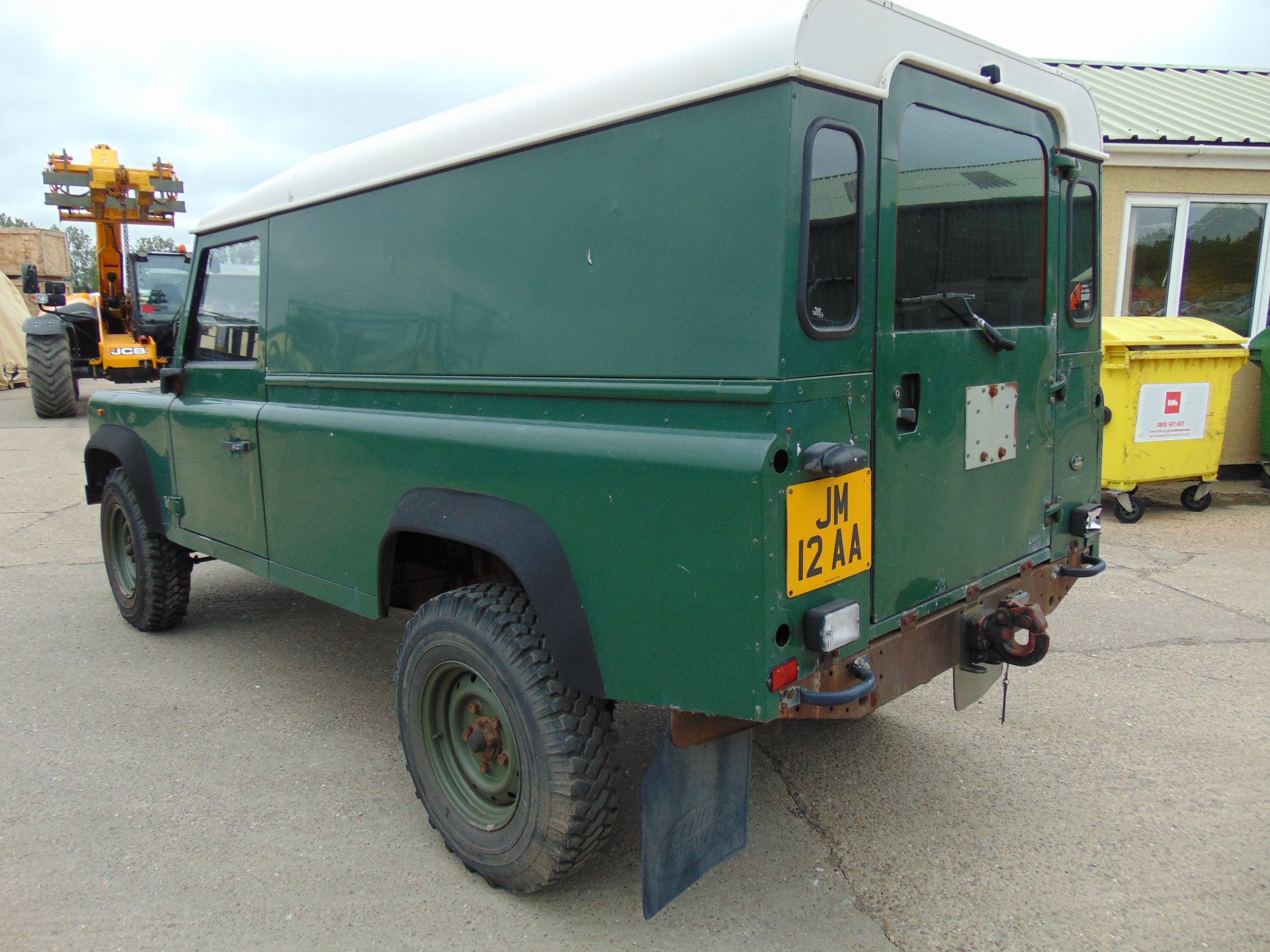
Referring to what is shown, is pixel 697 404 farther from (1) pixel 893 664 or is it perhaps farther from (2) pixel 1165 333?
(2) pixel 1165 333

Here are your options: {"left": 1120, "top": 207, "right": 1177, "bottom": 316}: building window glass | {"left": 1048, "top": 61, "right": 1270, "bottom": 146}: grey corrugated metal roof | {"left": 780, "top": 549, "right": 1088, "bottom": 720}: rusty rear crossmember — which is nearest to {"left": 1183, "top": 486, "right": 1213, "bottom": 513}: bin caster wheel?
{"left": 1120, "top": 207, "right": 1177, "bottom": 316}: building window glass

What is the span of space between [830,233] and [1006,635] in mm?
1353

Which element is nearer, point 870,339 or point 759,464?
point 759,464

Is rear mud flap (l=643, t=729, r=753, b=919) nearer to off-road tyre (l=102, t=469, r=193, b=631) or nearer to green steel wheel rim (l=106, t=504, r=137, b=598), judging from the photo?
off-road tyre (l=102, t=469, r=193, b=631)

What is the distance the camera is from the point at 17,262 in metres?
28.0

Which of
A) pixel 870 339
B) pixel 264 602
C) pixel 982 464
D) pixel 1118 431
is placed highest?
pixel 870 339

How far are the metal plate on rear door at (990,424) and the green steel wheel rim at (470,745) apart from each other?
161 cm

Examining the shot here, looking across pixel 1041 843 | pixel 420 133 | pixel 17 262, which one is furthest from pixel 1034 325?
pixel 17 262

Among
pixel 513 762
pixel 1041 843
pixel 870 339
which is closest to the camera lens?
pixel 870 339

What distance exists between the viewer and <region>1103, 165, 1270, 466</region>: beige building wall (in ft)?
27.1

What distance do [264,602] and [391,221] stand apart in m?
3.44

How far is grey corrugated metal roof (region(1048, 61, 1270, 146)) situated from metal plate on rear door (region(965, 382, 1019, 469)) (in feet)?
20.9

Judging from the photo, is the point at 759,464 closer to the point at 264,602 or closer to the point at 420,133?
the point at 420,133

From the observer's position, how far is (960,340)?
8.47ft
